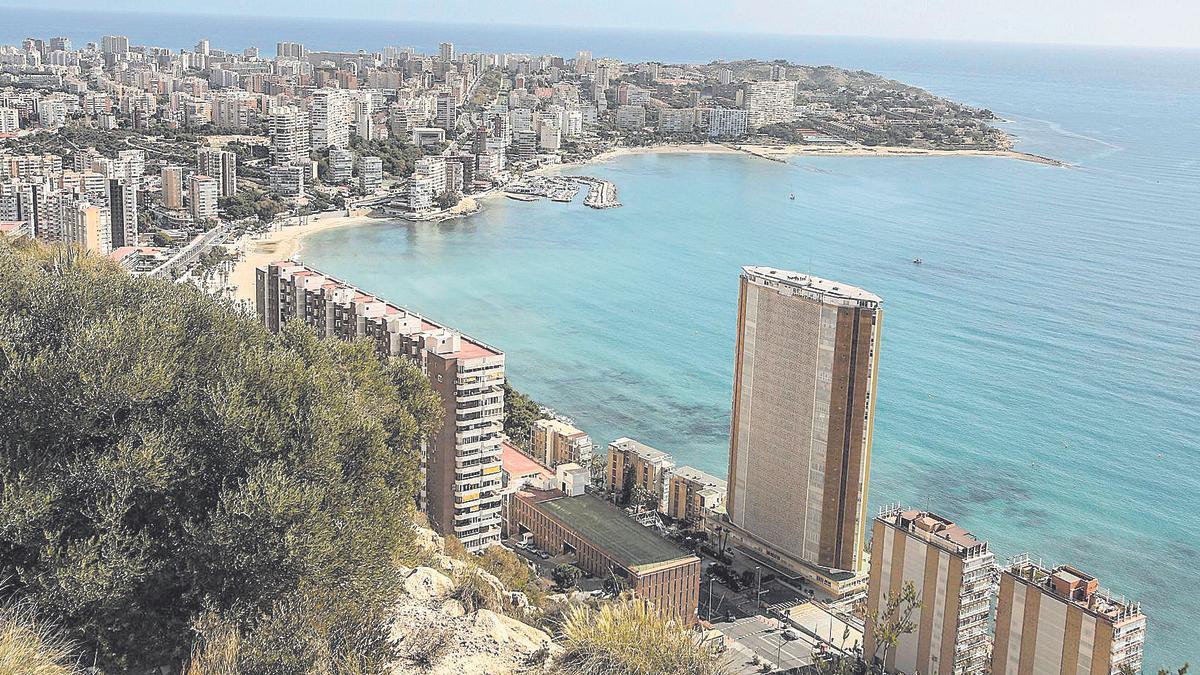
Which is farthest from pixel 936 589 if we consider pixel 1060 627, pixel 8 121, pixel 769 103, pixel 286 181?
pixel 769 103

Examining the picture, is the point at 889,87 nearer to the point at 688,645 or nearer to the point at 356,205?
the point at 356,205

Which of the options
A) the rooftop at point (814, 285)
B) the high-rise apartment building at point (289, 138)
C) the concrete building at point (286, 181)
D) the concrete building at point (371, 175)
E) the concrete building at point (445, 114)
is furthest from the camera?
the concrete building at point (445, 114)

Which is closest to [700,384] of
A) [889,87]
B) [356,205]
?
[356,205]

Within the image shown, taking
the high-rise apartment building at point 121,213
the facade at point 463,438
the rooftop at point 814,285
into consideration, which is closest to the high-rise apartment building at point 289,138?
the high-rise apartment building at point 121,213

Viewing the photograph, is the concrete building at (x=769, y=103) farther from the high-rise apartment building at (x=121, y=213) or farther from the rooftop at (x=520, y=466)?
the rooftop at (x=520, y=466)

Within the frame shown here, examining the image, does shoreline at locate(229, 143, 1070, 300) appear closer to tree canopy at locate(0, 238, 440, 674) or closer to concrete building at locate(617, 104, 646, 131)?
concrete building at locate(617, 104, 646, 131)

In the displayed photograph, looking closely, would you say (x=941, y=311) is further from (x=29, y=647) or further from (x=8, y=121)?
(x=8, y=121)

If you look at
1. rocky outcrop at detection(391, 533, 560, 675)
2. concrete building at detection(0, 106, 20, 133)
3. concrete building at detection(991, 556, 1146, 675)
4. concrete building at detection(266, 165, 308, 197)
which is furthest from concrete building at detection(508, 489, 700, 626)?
concrete building at detection(0, 106, 20, 133)
